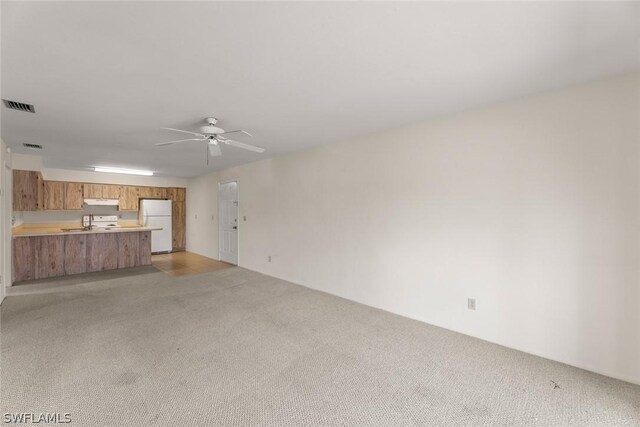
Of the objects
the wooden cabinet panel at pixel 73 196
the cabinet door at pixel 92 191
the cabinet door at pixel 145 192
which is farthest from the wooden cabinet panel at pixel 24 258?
the cabinet door at pixel 145 192

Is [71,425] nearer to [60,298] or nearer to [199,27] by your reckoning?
[199,27]

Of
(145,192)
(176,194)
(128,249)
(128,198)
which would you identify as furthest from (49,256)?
(176,194)

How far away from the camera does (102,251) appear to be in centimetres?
601

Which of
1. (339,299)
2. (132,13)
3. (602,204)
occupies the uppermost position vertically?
(132,13)

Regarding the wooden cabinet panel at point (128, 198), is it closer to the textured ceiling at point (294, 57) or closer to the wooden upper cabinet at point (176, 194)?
the wooden upper cabinet at point (176, 194)

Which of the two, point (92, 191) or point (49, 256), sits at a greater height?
point (92, 191)

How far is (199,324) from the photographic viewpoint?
10.5 ft

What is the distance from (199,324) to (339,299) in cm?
196

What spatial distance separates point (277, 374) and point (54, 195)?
7585 millimetres

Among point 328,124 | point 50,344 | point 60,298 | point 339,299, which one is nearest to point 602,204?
point 328,124

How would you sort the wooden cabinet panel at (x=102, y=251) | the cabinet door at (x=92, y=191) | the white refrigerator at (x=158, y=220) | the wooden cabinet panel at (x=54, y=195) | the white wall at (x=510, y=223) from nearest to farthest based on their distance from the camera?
the white wall at (x=510, y=223) → the wooden cabinet panel at (x=102, y=251) → the wooden cabinet panel at (x=54, y=195) → the cabinet door at (x=92, y=191) → the white refrigerator at (x=158, y=220)

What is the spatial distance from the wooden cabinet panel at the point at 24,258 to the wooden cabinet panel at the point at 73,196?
1.86m

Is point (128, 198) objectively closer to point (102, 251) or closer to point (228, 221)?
point (102, 251)

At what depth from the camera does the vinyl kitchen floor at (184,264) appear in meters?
5.92
